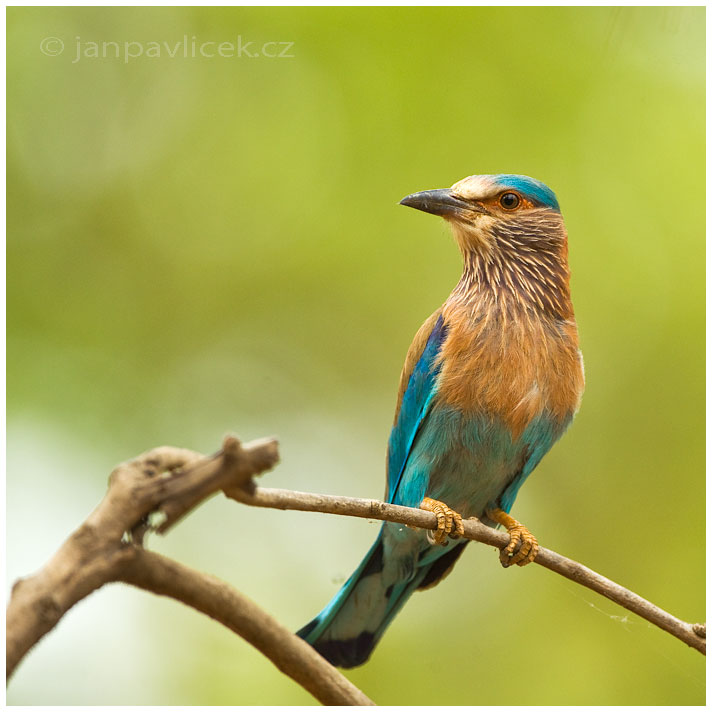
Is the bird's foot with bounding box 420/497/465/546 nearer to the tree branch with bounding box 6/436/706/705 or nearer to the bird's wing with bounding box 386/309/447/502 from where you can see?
the bird's wing with bounding box 386/309/447/502

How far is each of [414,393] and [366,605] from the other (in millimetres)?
1016

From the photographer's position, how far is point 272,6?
5648mm

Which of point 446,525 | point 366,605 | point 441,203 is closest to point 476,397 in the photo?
point 446,525

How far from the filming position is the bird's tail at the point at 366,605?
12.9 ft

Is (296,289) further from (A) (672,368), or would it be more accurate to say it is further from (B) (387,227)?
(A) (672,368)

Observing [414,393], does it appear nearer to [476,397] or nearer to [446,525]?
[476,397]

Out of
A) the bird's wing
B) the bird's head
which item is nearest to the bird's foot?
the bird's wing

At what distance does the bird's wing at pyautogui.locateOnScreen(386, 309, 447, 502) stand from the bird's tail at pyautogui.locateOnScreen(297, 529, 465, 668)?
0.34 meters

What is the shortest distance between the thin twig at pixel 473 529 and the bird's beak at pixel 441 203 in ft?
4.60

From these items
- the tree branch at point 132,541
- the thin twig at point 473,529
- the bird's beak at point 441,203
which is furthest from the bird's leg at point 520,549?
the tree branch at point 132,541

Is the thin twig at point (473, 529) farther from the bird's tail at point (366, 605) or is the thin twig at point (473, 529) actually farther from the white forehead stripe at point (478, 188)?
the white forehead stripe at point (478, 188)

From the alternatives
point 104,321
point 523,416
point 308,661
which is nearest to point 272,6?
point 104,321

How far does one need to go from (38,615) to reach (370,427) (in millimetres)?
4699

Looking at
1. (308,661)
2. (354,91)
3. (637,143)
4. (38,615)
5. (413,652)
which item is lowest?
Result: (413,652)
